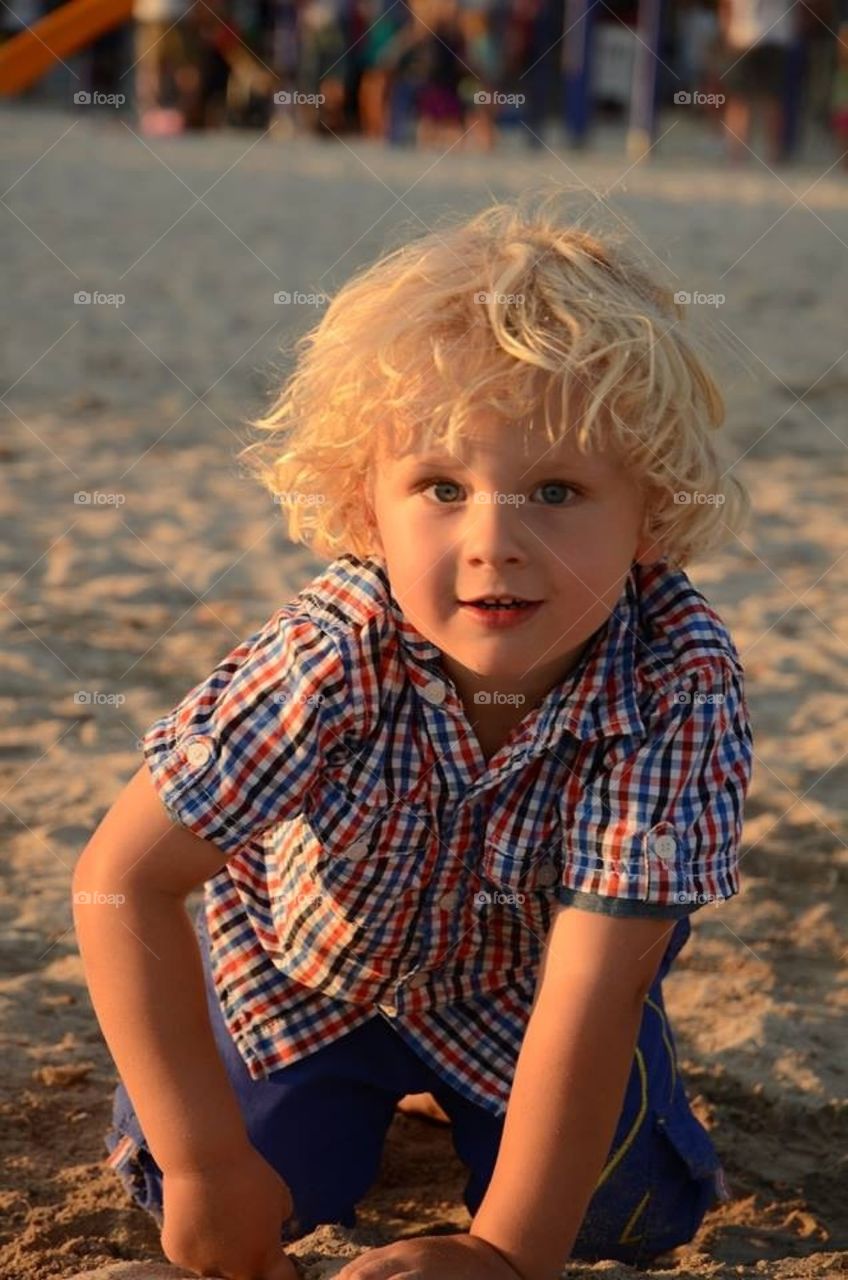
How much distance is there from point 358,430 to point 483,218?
31 cm

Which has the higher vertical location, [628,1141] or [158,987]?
[158,987]

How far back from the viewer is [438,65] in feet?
45.2

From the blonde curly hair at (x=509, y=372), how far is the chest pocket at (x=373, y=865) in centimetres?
29

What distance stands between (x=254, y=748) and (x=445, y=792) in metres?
0.21

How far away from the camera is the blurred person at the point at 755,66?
13617 millimetres

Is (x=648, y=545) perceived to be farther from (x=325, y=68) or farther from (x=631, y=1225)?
(x=325, y=68)

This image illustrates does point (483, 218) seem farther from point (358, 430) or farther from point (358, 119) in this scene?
point (358, 119)

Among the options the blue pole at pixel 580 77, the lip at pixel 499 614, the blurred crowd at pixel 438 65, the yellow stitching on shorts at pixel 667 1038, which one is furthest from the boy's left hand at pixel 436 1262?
the blue pole at pixel 580 77

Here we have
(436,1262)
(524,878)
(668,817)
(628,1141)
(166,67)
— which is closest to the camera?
Result: (436,1262)

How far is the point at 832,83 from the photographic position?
16.2m

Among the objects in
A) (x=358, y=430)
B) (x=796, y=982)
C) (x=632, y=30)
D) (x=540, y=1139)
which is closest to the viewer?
(x=540, y=1139)

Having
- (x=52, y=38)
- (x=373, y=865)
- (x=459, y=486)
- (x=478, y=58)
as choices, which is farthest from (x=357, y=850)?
(x=478, y=58)

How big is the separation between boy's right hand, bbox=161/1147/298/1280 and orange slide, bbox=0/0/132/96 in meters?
12.1

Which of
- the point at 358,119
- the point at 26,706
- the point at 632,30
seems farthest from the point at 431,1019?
the point at 632,30
